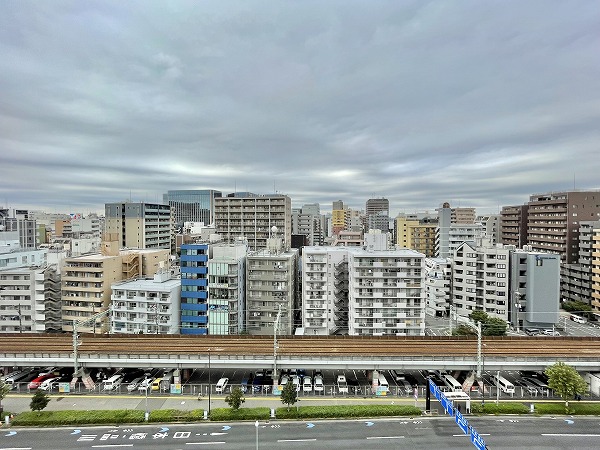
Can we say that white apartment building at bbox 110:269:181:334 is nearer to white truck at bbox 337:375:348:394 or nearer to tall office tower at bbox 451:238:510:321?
white truck at bbox 337:375:348:394

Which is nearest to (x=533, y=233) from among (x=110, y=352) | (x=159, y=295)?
(x=159, y=295)

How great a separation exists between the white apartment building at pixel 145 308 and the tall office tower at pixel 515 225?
9799 cm

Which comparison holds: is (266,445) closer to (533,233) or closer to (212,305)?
(212,305)

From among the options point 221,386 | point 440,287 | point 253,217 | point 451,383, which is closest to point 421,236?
point 440,287

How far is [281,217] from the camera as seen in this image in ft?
344

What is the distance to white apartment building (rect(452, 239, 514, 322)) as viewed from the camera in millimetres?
63906

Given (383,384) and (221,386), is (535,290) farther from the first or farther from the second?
(221,386)

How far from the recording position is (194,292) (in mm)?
53469

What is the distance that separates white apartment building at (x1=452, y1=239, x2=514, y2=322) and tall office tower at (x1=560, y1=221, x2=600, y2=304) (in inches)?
864

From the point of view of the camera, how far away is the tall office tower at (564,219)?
84.5 m

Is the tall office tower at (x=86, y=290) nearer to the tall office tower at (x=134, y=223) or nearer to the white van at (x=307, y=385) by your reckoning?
the white van at (x=307, y=385)

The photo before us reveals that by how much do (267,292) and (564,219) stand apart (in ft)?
244

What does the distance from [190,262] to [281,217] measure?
52704mm

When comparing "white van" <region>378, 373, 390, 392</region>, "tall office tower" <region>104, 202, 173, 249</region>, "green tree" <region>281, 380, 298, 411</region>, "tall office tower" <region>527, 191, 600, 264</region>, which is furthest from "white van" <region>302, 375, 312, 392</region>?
→ "tall office tower" <region>104, 202, 173, 249</region>
